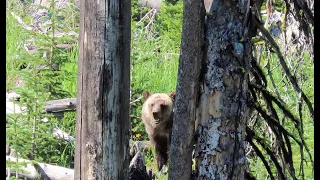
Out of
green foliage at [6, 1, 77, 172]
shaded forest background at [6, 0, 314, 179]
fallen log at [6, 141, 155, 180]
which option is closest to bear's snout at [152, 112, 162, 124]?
fallen log at [6, 141, 155, 180]

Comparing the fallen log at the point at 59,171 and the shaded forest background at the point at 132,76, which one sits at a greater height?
the shaded forest background at the point at 132,76

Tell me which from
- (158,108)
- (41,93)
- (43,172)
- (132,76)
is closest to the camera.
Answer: (43,172)

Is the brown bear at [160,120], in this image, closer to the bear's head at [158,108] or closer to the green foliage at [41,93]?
the bear's head at [158,108]

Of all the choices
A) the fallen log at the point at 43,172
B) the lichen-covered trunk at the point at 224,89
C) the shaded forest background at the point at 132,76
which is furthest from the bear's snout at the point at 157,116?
the lichen-covered trunk at the point at 224,89

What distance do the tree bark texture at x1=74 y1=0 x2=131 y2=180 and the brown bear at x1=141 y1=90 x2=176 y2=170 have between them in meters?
2.50

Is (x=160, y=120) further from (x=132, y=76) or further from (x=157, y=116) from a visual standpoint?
(x=132, y=76)

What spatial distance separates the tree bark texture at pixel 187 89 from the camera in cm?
376

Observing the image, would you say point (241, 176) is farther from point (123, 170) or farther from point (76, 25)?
point (76, 25)

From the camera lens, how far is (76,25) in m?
9.98

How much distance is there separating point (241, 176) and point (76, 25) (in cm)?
670

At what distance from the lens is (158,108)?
640 centimetres

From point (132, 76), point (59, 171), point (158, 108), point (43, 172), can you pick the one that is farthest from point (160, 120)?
point (132, 76)

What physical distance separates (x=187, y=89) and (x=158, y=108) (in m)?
2.59

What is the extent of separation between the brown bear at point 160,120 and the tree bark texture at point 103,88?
8.21ft
